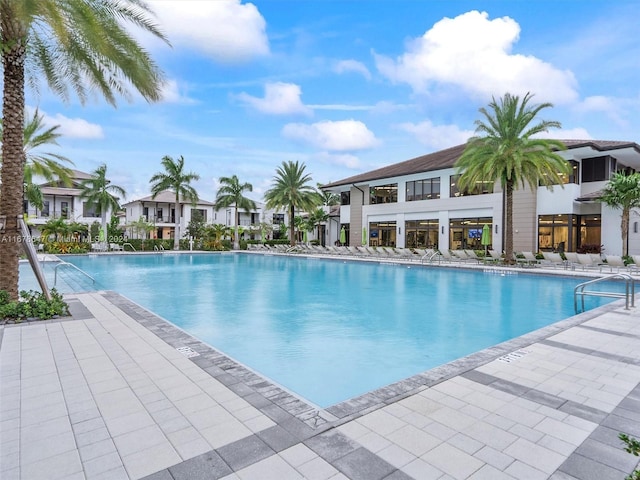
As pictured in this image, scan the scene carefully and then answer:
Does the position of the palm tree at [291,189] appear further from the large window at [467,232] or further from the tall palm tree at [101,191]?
the tall palm tree at [101,191]

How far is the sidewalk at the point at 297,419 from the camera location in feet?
10.1

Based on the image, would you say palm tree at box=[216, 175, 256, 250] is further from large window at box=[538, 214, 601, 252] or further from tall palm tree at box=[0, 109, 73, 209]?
large window at box=[538, 214, 601, 252]

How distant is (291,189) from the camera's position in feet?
119

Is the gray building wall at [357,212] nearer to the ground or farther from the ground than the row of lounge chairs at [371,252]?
farther from the ground

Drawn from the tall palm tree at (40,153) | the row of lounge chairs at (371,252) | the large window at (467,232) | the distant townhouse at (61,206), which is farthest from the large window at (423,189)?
the distant townhouse at (61,206)

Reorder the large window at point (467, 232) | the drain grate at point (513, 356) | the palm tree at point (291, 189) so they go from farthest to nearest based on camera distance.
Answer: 1. the palm tree at point (291, 189)
2. the large window at point (467, 232)
3. the drain grate at point (513, 356)

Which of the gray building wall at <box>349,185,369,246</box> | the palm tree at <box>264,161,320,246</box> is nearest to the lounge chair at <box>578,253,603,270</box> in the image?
the gray building wall at <box>349,185,369,246</box>

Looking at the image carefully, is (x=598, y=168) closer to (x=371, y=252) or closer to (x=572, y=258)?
(x=572, y=258)

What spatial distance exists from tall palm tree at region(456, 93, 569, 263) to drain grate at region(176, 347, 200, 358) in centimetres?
1849

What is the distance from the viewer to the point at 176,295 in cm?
1366

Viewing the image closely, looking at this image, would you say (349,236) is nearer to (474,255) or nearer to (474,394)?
(474,255)

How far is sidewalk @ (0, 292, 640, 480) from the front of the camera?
10.1 ft

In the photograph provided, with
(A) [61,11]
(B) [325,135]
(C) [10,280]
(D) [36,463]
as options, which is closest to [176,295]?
(C) [10,280]

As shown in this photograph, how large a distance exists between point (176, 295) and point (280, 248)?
24.0 meters
